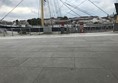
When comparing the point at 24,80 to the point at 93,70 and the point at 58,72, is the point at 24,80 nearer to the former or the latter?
the point at 58,72

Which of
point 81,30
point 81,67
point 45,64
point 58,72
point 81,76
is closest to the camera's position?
point 81,76

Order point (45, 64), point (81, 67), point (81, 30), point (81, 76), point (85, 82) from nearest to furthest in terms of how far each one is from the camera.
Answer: point (85, 82) < point (81, 76) < point (81, 67) < point (45, 64) < point (81, 30)

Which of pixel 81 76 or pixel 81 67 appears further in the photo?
pixel 81 67

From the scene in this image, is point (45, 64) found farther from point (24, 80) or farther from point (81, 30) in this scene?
point (81, 30)

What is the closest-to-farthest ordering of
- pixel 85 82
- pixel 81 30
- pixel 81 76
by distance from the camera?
pixel 85 82 < pixel 81 76 < pixel 81 30

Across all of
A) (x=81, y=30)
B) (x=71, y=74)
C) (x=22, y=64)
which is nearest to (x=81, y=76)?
(x=71, y=74)

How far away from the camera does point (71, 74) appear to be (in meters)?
5.69

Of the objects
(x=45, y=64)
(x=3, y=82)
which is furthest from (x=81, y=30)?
(x=3, y=82)

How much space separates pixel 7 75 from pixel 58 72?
1.57 metres

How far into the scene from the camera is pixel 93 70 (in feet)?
20.1

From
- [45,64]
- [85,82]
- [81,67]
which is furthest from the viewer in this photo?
[45,64]

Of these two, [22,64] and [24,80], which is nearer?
[24,80]

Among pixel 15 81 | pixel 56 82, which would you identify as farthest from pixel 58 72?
pixel 15 81

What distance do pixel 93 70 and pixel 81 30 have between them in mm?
30248
